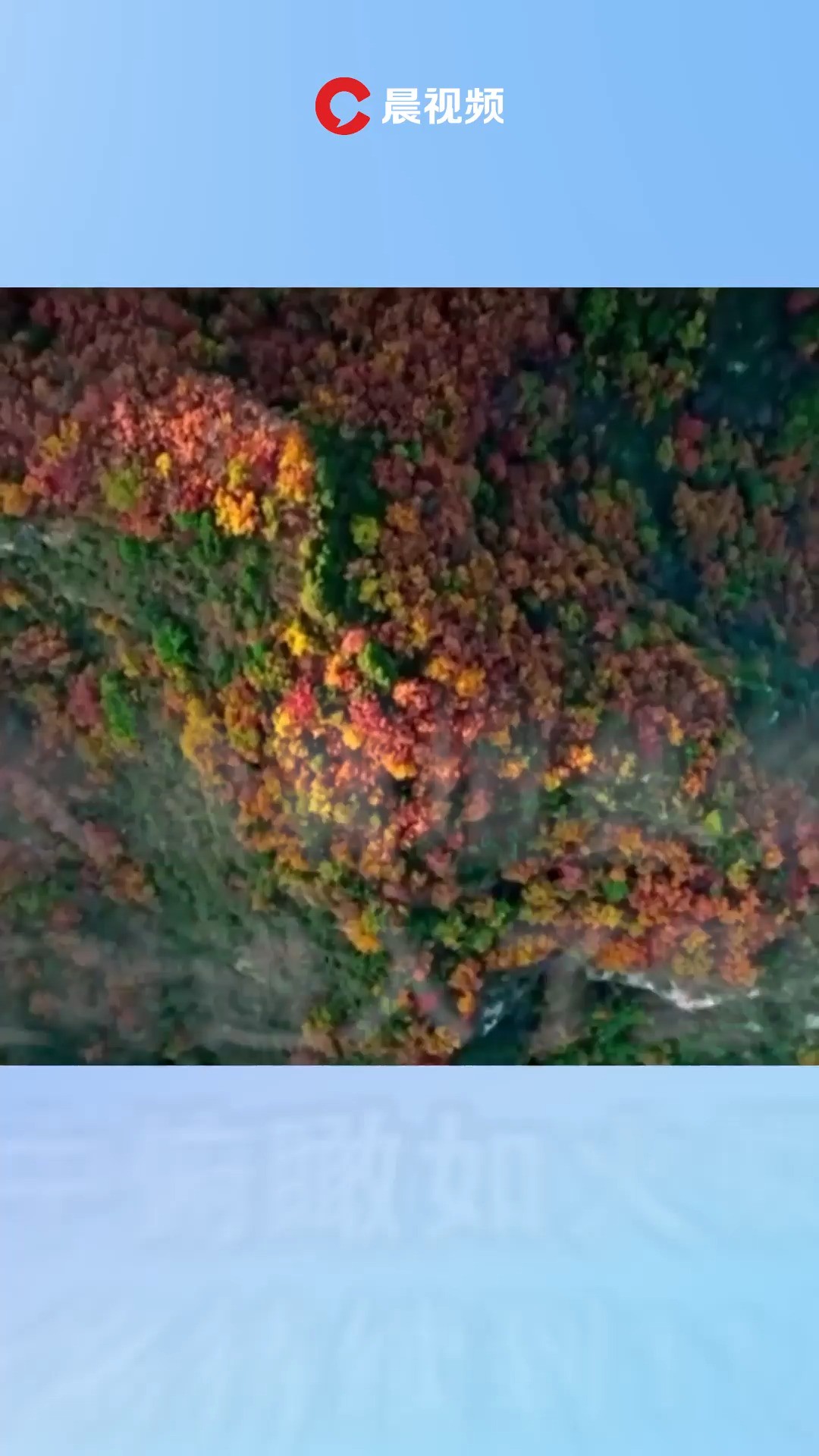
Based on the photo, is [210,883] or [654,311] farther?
[210,883]

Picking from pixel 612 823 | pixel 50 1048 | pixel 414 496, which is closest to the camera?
pixel 414 496

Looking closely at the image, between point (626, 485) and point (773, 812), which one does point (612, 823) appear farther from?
point (626, 485)

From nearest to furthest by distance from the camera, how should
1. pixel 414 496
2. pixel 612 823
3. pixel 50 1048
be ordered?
pixel 414 496 → pixel 612 823 → pixel 50 1048

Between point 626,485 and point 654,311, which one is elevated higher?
point 654,311

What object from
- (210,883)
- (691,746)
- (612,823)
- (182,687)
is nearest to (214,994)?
(210,883)

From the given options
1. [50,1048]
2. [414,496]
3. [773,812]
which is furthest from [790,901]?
[50,1048]

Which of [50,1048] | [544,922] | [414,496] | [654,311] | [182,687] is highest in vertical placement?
[654,311]
